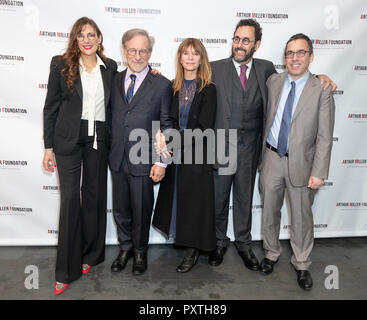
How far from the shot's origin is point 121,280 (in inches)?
98.9

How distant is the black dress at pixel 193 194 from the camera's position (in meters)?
2.36

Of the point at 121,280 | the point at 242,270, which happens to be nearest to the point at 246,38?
the point at 242,270

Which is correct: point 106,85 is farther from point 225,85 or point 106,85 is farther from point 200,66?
point 225,85

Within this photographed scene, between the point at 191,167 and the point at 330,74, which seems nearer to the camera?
the point at 191,167

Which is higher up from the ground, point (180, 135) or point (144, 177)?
point (180, 135)

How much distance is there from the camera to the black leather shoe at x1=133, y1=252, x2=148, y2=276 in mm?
2584

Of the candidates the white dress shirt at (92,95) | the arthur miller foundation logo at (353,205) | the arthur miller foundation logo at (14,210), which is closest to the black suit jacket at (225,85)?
the white dress shirt at (92,95)

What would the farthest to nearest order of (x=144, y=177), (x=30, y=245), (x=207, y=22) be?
(x=30, y=245) → (x=207, y=22) → (x=144, y=177)

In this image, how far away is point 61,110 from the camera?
235 centimetres

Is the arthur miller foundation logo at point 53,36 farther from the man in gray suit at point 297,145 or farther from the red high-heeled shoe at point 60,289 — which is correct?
the red high-heeled shoe at point 60,289

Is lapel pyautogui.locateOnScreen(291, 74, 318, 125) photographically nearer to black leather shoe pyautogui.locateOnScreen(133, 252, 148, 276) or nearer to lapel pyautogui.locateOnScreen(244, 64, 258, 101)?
lapel pyautogui.locateOnScreen(244, 64, 258, 101)

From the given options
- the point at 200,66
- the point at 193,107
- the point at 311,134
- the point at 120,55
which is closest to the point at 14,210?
the point at 120,55

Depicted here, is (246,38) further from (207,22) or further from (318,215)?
(318,215)

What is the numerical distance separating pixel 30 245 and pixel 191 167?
192cm
